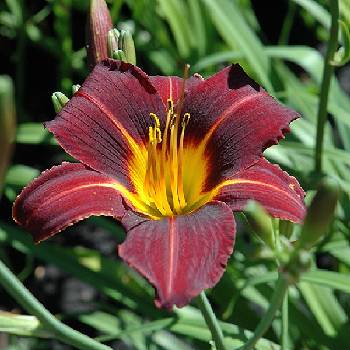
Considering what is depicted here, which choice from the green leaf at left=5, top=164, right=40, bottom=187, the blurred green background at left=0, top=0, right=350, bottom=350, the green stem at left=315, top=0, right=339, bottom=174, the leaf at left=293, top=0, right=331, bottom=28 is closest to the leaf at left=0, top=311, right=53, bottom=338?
the blurred green background at left=0, top=0, right=350, bottom=350

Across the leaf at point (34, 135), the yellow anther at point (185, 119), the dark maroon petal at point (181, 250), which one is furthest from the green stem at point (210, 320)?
the leaf at point (34, 135)

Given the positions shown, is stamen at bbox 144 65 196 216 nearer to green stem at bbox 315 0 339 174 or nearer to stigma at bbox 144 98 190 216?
stigma at bbox 144 98 190 216

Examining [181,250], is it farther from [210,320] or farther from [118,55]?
[118,55]

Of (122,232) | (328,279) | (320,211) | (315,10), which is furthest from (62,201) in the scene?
(315,10)

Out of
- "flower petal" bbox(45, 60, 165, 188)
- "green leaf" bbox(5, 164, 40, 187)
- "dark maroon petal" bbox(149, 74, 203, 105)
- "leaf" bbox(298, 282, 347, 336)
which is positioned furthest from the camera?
"green leaf" bbox(5, 164, 40, 187)

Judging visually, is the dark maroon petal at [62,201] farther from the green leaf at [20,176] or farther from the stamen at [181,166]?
the green leaf at [20,176]

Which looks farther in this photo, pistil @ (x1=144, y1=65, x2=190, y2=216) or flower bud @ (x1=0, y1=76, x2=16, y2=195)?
pistil @ (x1=144, y1=65, x2=190, y2=216)
